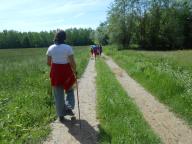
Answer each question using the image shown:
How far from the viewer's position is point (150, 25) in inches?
2783

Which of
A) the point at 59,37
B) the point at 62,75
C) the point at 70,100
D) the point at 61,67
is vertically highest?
the point at 59,37

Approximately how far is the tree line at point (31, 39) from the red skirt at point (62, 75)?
134 metres

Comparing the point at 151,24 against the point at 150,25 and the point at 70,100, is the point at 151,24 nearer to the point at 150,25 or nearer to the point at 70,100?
the point at 150,25

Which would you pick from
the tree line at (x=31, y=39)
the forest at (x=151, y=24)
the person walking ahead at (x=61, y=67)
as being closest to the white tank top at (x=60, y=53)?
the person walking ahead at (x=61, y=67)

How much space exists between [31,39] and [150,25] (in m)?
91.8

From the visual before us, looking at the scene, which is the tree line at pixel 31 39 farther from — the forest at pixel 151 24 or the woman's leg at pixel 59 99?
the woman's leg at pixel 59 99

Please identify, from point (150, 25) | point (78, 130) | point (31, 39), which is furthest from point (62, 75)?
point (31, 39)

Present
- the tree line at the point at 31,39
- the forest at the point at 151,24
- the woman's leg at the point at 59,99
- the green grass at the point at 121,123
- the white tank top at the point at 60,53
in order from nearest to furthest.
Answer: the green grass at the point at 121,123 → the white tank top at the point at 60,53 → the woman's leg at the point at 59,99 → the forest at the point at 151,24 → the tree line at the point at 31,39

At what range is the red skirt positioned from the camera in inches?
357

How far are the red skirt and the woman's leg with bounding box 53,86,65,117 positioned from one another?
6.2 inches

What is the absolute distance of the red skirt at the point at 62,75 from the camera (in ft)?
29.8

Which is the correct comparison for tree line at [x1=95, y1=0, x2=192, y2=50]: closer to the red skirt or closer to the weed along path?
the weed along path

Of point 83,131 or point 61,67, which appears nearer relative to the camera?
point 83,131

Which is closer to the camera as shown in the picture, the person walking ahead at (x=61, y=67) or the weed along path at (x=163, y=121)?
the weed along path at (x=163, y=121)
